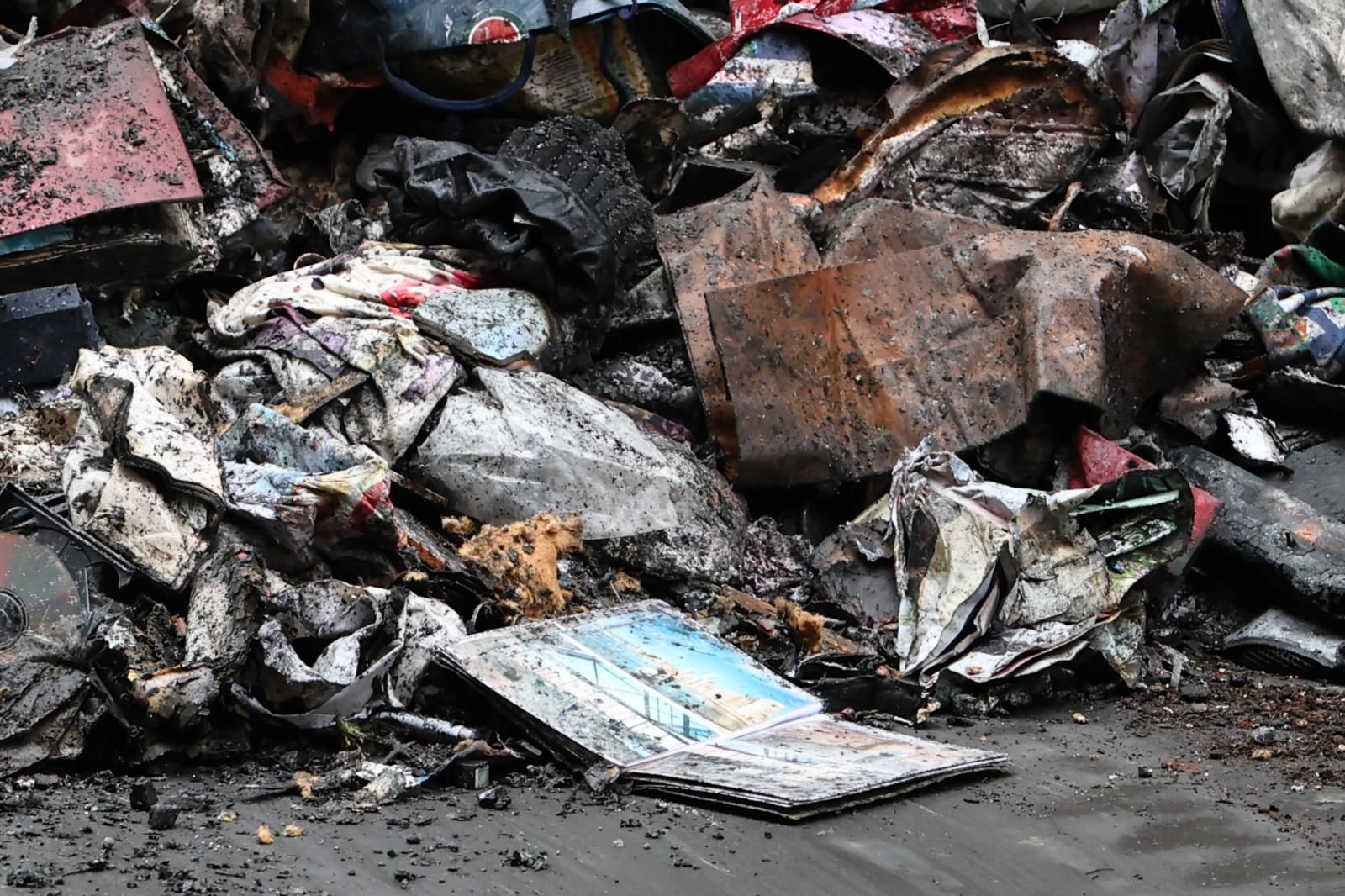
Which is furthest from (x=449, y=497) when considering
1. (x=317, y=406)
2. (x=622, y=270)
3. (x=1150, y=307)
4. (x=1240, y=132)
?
(x=1240, y=132)

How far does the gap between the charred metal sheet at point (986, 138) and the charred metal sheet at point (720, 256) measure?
0.46 metres

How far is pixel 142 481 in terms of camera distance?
348 cm

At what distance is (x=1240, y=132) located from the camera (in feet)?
20.7

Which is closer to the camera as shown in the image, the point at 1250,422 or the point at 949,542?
the point at 949,542

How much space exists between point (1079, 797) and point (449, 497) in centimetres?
201

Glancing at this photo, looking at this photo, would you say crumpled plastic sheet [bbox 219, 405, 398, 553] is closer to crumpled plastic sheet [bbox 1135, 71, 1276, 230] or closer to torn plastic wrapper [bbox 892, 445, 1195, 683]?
torn plastic wrapper [bbox 892, 445, 1195, 683]

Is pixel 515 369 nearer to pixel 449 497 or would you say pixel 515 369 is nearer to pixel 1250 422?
pixel 449 497

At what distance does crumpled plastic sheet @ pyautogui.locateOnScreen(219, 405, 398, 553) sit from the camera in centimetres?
366

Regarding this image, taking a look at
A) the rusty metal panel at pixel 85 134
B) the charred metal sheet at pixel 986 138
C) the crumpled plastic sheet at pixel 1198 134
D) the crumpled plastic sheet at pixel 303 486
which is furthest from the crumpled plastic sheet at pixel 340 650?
the crumpled plastic sheet at pixel 1198 134

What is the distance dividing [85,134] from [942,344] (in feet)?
9.32

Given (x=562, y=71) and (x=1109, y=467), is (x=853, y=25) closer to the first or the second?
(x=562, y=71)

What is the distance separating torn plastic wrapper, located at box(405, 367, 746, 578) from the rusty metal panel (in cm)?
129

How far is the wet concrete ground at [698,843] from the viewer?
2.44 metres

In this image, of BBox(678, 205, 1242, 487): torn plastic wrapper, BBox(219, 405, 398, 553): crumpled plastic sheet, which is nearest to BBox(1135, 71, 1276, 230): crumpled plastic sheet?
BBox(678, 205, 1242, 487): torn plastic wrapper
